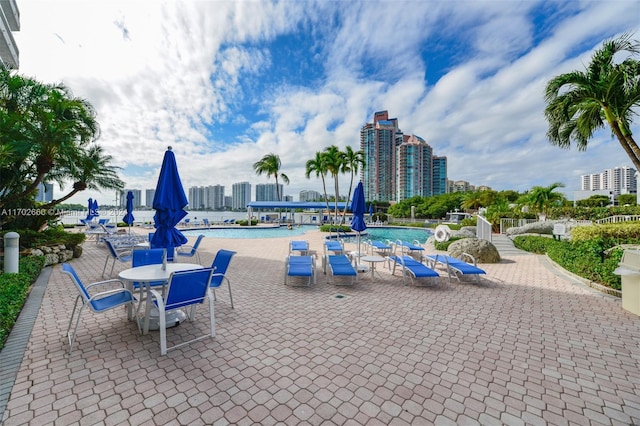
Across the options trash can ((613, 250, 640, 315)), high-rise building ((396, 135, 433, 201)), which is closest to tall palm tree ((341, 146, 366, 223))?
trash can ((613, 250, 640, 315))

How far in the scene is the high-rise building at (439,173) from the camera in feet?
251

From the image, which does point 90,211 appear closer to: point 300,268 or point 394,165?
point 300,268

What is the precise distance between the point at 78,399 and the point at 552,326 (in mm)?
5887

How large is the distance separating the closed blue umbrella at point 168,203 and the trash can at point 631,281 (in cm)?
775

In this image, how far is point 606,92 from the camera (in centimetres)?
706

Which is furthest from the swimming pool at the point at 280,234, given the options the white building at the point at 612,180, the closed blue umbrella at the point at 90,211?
the white building at the point at 612,180

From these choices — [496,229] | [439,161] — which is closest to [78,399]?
[496,229]

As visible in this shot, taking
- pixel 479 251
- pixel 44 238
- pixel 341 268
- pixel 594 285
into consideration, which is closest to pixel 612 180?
pixel 479 251

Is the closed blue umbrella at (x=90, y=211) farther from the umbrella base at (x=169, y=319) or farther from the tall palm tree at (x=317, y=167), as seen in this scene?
the umbrella base at (x=169, y=319)

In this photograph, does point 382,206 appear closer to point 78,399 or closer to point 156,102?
point 156,102

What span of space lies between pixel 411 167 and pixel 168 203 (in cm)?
6996

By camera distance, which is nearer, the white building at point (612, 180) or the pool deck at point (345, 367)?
the pool deck at point (345, 367)

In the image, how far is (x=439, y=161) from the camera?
76.4 m

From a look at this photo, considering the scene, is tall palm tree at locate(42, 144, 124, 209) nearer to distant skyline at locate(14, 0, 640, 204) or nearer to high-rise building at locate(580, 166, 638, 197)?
distant skyline at locate(14, 0, 640, 204)
